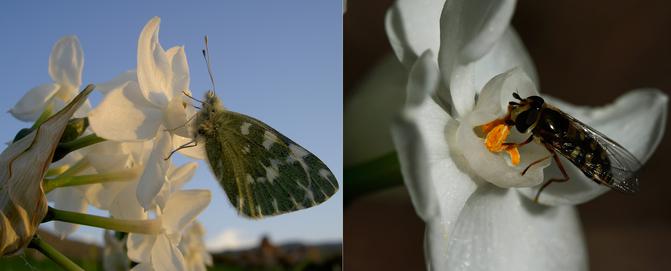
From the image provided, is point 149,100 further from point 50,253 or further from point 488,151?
point 488,151

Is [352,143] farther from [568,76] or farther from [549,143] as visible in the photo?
[568,76]

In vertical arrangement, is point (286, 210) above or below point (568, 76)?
above

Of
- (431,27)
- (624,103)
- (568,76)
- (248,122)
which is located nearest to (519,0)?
(568,76)

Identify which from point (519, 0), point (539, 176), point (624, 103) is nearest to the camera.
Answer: point (539, 176)

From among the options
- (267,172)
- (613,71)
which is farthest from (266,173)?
(613,71)

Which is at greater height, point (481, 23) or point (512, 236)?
point (481, 23)

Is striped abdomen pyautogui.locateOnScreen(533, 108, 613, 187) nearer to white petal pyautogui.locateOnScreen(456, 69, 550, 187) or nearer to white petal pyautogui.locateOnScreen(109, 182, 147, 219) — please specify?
white petal pyautogui.locateOnScreen(456, 69, 550, 187)
